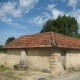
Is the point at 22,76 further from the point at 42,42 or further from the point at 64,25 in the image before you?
the point at 64,25

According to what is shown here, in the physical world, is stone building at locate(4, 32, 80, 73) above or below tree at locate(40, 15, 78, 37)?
below

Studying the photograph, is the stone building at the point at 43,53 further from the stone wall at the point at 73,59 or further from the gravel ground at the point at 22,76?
the gravel ground at the point at 22,76

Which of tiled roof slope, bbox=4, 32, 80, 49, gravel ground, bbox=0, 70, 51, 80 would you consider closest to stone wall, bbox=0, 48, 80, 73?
tiled roof slope, bbox=4, 32, 80, 49

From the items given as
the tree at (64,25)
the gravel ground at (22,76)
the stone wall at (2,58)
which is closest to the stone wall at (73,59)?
the gravel ground at (22,76)

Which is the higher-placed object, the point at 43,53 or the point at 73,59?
the point at 43,53

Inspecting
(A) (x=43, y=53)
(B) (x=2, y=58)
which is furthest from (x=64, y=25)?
(A) (x=43, y=53)

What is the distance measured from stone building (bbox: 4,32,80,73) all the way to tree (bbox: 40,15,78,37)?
23.9 m

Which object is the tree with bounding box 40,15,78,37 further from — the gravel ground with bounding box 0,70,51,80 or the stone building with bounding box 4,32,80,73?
the gravel ground with bounding box 0,70,51,80

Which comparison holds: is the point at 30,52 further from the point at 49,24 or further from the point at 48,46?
the point at 49,24

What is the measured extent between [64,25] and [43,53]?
95.8ft

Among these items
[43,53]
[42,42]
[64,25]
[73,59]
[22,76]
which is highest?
[64,25]

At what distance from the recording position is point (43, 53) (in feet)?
59.1

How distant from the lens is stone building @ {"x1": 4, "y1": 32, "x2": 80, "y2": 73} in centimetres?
1745

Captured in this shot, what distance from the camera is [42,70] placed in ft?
59.1
